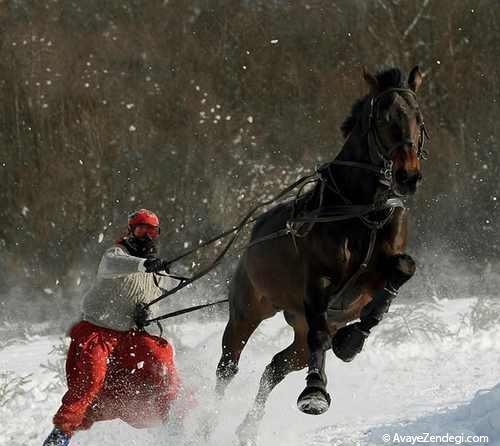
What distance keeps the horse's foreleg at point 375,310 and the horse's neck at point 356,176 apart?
419 mm

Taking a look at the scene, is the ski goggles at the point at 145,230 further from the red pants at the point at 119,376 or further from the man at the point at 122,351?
the red pants at the point at 119,376

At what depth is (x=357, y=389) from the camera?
9.39 meters

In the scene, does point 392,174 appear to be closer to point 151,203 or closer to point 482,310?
point 482,310

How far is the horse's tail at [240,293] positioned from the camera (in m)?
8.12

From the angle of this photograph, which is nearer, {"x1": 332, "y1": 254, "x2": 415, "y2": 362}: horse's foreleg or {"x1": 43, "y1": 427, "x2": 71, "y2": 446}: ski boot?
{"x1": 332, "y1": 254, "x2": 415, "y2": 362}: horse's foreleg

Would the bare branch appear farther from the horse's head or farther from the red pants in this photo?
the red pants

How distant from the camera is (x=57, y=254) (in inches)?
582

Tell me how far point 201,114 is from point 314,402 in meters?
9.52

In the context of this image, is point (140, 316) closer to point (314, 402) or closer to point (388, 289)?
point (314, 402)

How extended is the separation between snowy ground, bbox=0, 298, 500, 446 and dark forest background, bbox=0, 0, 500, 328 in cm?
231

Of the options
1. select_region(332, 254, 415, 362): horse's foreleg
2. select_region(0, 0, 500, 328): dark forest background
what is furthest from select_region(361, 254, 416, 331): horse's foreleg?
select_region(0, 0, 500, 328): dark forest background

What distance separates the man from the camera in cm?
678

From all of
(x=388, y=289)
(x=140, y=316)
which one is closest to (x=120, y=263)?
(x=140, y=316)

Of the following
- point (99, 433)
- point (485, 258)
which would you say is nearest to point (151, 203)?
point (485, 258)
